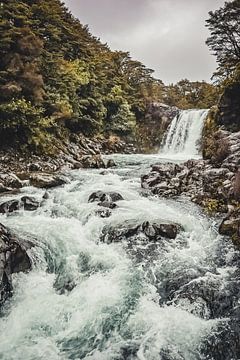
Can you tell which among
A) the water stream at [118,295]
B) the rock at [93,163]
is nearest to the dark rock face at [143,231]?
the water stream at [118,295]

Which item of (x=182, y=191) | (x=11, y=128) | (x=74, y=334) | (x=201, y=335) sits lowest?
(x=74, y=334)

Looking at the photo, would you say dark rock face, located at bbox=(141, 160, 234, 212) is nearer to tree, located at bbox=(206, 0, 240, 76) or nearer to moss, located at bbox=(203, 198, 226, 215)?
moss, located at bbox=(203, 198, 226, 215)

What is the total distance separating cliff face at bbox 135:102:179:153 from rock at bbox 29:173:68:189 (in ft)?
52.3

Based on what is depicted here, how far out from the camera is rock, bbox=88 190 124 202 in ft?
35.2

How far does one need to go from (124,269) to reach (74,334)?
1921mm

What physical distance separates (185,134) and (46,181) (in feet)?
60.1

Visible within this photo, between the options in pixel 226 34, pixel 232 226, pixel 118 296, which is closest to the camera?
pixel 118 296

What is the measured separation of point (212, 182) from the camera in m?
12.0

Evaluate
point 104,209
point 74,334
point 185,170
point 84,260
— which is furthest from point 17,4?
point 74,334

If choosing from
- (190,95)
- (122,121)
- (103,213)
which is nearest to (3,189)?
(103,213)

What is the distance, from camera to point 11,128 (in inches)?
594

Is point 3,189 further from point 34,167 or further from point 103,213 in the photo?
point 103,213

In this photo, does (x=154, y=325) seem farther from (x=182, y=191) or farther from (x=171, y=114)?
(x=171, y=114)

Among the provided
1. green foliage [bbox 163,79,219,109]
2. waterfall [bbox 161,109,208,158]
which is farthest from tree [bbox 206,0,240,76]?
green foliage [bbox 163,79,219,109]
